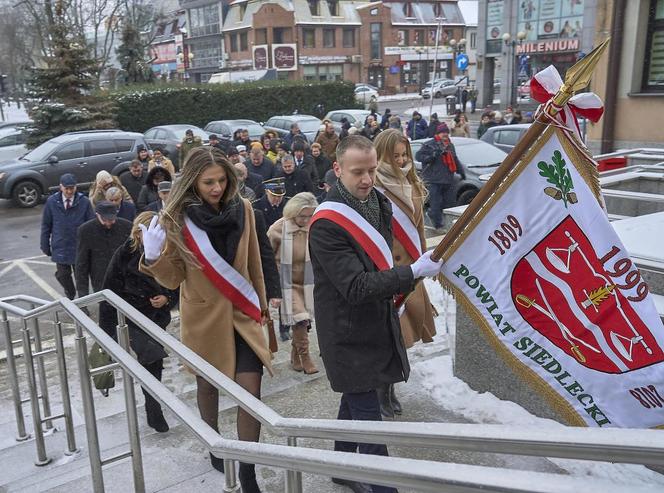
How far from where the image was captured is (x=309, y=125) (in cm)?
2230

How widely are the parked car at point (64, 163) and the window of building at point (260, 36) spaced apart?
4356 centimetres

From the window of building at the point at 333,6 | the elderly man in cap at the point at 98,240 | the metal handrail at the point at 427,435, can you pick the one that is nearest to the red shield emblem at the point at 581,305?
the metal handrail at the point at 427,435

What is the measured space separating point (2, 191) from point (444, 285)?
15170 millimetres

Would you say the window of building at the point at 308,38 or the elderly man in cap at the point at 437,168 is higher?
the window of building at the point at 308,38

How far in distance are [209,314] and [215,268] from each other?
264mm

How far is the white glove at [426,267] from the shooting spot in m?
3.03

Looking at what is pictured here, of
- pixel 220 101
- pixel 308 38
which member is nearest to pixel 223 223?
pixel 220 101

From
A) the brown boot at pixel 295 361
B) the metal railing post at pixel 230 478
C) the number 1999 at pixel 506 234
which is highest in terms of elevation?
the number 1999 at pixel 506 234

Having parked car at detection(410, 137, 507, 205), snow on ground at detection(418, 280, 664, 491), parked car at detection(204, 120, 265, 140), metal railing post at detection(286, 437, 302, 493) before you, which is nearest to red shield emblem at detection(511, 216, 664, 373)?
snow on ground at detection(418, 280, 664, 491)

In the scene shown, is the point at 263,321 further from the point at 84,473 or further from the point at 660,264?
the point at 660,264

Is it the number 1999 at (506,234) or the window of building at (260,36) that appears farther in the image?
the window of building at (260,36)

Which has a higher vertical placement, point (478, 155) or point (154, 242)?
point (154, 242)

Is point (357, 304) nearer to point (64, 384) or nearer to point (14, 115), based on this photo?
point (64, 384)

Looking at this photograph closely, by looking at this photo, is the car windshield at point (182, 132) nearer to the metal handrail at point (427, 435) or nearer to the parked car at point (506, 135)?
the parked car at point (506, 135)
